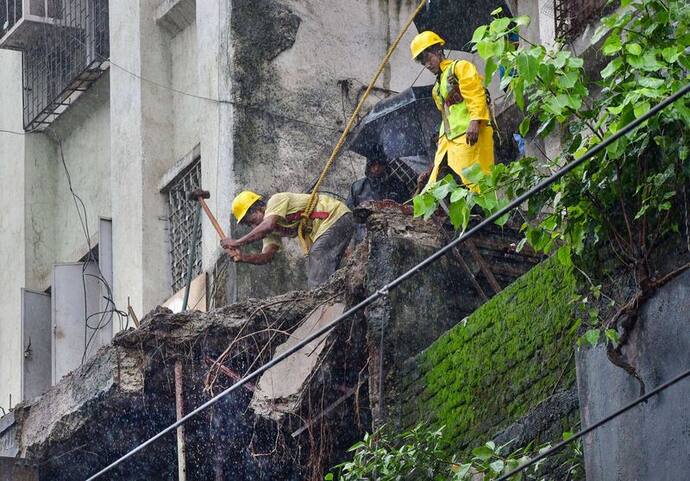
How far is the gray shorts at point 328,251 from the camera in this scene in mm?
15055

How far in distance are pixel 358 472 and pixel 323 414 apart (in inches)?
97.3

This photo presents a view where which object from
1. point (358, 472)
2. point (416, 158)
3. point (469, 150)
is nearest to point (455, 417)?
point (358, 472)

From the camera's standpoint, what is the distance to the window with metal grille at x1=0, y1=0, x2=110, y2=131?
20375mm

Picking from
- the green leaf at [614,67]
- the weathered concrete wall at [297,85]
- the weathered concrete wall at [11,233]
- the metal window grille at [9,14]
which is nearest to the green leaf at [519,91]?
the green leaf at [614,67]

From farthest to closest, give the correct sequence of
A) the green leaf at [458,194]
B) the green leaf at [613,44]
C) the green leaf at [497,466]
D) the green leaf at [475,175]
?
the green leaf at [497,466] → the green leaf at [475,175] → the green leaf at [458,194] → the green leaf at [613,44]

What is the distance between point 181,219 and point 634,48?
9920mm

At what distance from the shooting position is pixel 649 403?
324 inches

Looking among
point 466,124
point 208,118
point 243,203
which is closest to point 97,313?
point 208,118

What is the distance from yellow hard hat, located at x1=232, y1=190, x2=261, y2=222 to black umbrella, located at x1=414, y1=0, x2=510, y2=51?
220 cm

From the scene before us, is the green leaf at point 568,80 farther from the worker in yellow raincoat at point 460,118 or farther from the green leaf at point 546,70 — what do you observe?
the worker in yellow raincoat at point 460,118

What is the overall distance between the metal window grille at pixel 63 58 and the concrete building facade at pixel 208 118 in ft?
0.37

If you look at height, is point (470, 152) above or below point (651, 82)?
above

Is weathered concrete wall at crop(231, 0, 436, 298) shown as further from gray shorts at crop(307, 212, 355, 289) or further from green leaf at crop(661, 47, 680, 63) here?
green leaf at crop(661, 47, 680, 63)

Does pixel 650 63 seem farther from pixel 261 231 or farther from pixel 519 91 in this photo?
pixel 261 231
